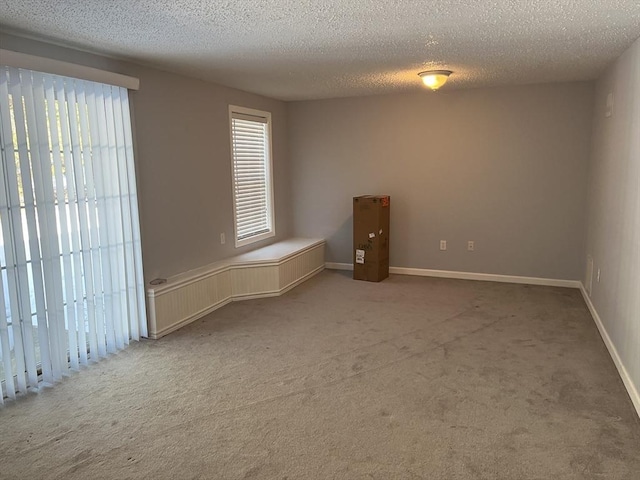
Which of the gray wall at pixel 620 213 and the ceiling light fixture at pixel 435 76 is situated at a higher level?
the ceiling light fixture at pixel 435 76

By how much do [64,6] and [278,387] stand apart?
256 cm

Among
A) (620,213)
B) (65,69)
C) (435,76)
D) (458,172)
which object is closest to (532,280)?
(458,172)

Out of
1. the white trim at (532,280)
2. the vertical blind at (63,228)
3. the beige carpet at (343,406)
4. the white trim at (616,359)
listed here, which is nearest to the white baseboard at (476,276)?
the white trim at (532,280)

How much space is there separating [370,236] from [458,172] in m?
1.33

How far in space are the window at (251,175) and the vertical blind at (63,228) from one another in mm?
1738

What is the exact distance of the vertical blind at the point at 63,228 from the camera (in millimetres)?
2984

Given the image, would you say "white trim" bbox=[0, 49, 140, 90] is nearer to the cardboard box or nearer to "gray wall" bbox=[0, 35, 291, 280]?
"gray wall" bbox=[0, 35, 291, 280]

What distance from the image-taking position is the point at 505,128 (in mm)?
5539

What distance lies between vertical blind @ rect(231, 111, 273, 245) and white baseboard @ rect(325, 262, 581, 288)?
129 centimetres

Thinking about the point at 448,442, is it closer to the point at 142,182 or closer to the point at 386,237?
the point at 142,182

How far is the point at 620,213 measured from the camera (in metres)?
3.56

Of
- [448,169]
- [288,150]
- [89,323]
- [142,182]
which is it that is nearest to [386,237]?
[448,169]

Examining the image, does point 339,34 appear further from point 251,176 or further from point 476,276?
point 476,276

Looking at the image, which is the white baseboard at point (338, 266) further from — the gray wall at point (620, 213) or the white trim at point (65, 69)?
the white trim at point (65, 69)
